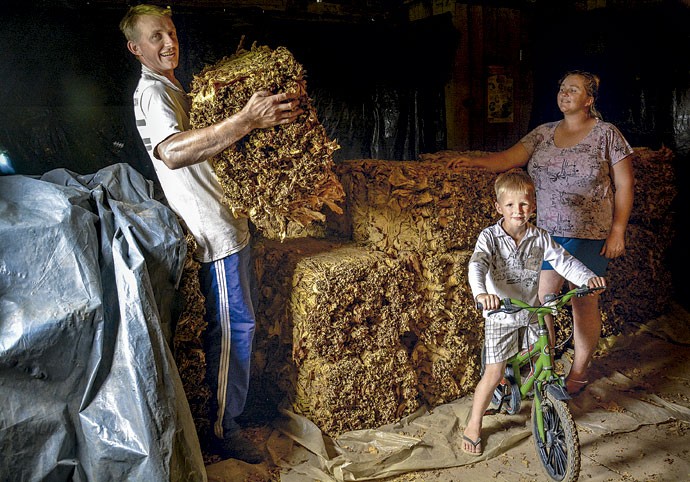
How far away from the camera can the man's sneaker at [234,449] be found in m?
2.74

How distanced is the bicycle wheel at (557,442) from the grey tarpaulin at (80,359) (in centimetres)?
170

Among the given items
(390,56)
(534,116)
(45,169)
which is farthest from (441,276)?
(534,116)

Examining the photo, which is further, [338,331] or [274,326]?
[274,326]

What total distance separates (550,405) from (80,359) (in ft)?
7.24

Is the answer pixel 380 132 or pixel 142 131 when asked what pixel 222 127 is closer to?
pixel 142 131

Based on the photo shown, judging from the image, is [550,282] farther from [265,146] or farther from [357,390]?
[265,146]

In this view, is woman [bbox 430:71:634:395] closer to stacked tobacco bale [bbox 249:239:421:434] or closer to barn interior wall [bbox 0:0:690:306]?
stacked tobacco bale [bbox 249:239:421:434]

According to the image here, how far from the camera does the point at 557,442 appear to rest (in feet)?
A: 8.40

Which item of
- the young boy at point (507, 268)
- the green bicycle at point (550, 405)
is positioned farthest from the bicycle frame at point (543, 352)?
the young boy at point (507, 268)

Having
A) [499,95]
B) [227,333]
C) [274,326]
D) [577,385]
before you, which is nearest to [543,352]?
[577,385]

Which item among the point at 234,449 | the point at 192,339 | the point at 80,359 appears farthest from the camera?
the point at 234,449

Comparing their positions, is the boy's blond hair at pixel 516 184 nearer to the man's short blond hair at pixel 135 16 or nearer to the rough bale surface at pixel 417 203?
the rough bale surface at pixel 417 203

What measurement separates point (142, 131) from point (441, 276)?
1.82 m

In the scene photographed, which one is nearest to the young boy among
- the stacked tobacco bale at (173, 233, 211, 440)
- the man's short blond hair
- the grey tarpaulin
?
the stacked tobacco bale at (173, 233, 211, 440)
